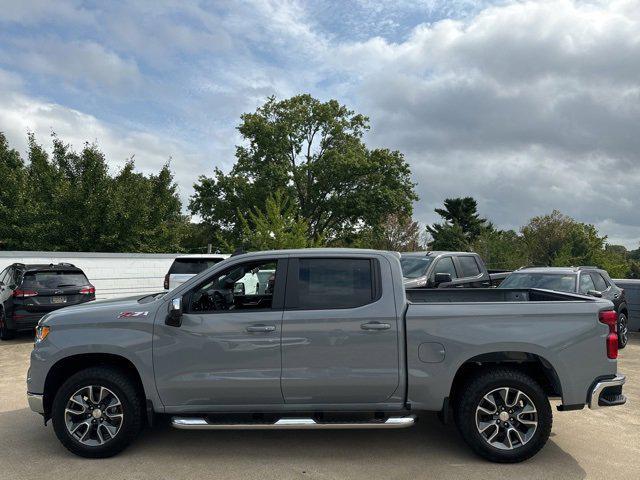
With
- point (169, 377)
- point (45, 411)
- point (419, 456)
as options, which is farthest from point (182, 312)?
point (419, 456)

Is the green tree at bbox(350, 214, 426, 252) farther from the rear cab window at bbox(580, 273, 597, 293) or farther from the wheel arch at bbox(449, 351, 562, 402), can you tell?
the wheel arch at bbox(449, 351, 562, 402)

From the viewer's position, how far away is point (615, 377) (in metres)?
4.49

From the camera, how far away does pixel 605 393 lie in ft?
14.6

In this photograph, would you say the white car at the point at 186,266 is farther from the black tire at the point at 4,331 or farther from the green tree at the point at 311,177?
the green tree at the point at 311,177

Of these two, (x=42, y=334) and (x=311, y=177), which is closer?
(x=42, y=334)

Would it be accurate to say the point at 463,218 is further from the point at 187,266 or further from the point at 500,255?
the point at 187,266

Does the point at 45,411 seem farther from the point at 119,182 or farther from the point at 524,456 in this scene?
the point at 119,182

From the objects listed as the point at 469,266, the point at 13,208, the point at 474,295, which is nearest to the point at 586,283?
the point at 469,266

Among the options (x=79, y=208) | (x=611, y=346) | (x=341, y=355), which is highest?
(x=79, y=208)

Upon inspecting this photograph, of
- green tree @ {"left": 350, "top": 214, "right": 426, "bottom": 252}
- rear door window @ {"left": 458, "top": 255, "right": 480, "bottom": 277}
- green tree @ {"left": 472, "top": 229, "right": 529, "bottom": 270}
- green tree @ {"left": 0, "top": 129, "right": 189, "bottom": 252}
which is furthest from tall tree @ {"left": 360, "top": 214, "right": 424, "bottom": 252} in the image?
rear door window @ {"left": 458, "top": 255, "right": 480, "bottom": 277}

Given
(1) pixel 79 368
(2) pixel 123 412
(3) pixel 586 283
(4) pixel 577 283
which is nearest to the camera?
(2) pixel 123 412

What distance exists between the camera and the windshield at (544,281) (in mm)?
10242

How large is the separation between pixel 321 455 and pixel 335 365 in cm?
86

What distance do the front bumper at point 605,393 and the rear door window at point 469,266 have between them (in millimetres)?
8194
